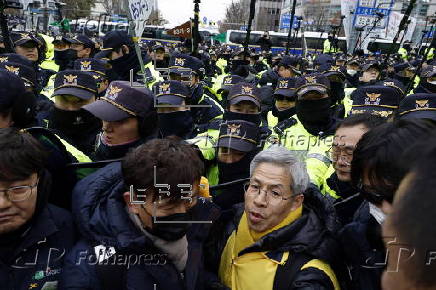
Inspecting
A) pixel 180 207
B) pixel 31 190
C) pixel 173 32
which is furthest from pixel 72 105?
pixel 173 32

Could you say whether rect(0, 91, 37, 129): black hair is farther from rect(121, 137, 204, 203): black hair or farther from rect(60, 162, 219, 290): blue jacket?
rect(121, 137, 204, 203): black hair

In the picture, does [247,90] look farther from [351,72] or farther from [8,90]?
[351,72]

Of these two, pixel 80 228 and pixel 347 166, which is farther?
pixel 347 166

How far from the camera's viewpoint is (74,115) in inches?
110

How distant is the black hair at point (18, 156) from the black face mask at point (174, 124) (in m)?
1.86

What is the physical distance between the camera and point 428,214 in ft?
1.93

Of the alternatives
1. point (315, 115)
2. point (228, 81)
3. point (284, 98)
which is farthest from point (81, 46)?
point (315, 115)

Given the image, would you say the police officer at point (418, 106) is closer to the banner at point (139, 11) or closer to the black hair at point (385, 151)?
the black hair at point (385, 151)

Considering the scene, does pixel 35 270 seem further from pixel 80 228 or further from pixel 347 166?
pixel 347 166

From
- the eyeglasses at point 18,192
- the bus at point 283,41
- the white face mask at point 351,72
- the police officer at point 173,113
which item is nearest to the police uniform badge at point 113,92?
the police officer at point 173,113

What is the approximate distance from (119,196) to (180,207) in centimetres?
28

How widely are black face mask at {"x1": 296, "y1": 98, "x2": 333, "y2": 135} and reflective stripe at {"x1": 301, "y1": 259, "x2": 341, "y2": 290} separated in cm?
214

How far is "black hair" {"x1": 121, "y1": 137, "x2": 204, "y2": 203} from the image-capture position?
1405 mm

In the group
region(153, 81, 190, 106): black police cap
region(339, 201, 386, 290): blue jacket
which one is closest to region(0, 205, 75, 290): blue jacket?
region(339, 201, 386, 290): blue jacket
